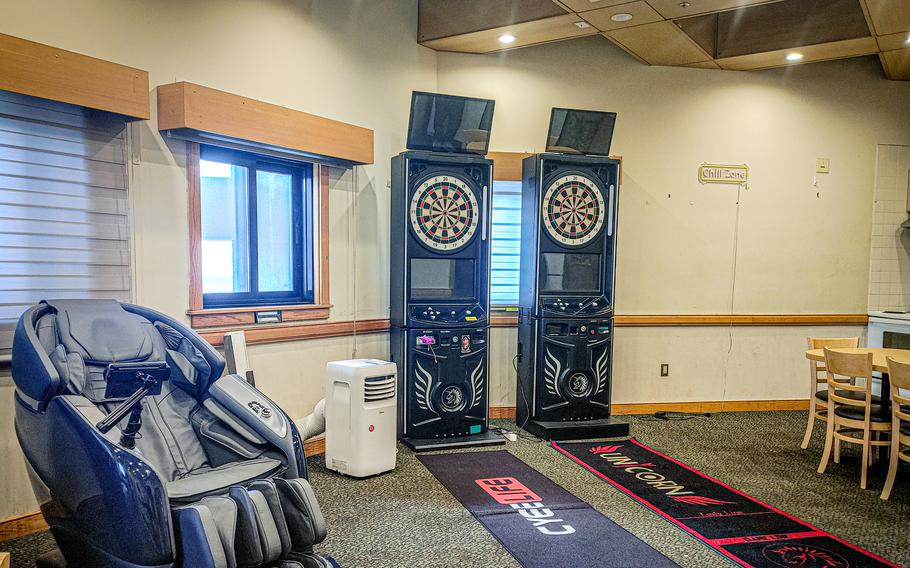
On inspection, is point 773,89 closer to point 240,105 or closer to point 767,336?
point 767,336

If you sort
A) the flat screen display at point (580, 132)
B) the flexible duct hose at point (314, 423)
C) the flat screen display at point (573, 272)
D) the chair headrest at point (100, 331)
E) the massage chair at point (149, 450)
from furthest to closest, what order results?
the flat screen display at point (573, 272) → the flat screen display at point (580, 132) → the flexible duct hose at point (314, 423) → the chair headrest at point (100, 331) → the massage chair at point (149, 450)

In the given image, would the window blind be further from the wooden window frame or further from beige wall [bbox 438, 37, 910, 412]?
beige wall [bbox 438, 37, 910, 412]

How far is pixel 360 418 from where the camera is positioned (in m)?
3.89

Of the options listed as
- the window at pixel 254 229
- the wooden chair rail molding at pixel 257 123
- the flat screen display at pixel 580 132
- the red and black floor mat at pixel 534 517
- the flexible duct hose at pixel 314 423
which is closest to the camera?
the red and black floor mat at pixel 534 517

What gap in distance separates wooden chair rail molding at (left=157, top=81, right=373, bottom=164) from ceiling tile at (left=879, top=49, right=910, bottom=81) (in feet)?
13.6

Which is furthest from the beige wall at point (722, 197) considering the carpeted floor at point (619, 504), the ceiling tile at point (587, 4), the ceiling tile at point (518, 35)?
the ceiling tile at point (587, 4)

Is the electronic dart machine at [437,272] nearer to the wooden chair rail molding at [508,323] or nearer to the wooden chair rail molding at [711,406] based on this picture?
the wooden chair rail molding at [508,323]

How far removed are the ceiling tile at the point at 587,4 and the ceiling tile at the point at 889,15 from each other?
1583mm

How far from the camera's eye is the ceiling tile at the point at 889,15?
418 centimetres

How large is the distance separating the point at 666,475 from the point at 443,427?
150 centimetres

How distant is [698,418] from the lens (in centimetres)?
564

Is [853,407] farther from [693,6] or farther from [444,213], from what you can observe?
[444,213]

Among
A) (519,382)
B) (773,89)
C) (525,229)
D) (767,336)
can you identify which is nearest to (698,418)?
(767,336)

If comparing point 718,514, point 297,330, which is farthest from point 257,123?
point 718,514
